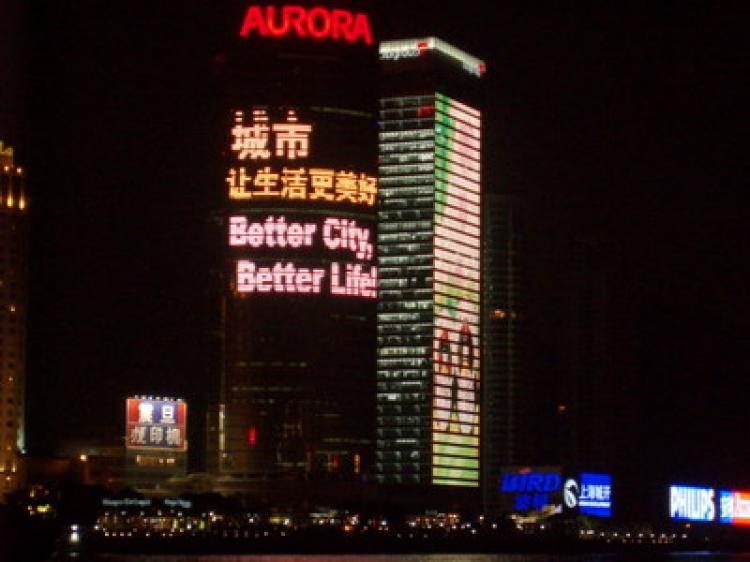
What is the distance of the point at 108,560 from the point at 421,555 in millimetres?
47756

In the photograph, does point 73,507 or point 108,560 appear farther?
point 73,507

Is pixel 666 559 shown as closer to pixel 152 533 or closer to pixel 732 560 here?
pixel 732 560

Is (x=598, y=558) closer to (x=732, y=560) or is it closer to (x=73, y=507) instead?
(x=732, y=560)

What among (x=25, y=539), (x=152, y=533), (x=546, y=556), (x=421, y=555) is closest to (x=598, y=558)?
(x=546, y=556)

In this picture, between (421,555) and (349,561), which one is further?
(421,555)

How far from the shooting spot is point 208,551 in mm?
190500

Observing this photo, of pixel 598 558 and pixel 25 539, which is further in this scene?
pixel 598 558

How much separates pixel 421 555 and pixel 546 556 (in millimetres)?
13487

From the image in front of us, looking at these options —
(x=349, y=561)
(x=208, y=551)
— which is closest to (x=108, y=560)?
(x=349, y=561)

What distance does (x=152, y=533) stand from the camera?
198 metres

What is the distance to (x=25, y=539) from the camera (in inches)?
6166

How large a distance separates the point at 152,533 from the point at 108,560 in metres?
41.2

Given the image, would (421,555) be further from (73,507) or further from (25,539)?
(25,539)

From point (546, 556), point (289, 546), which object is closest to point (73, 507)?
point (289, 546)
